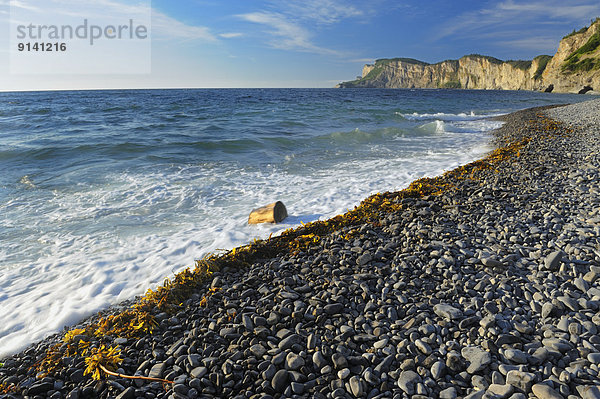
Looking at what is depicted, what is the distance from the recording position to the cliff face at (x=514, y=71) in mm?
65500

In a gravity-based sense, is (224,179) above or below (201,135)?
below

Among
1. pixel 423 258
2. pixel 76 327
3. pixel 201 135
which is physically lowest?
pixel 76 327

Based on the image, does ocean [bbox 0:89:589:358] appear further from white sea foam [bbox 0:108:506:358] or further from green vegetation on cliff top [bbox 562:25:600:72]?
green vegetation on cliff top [bbox 562:25:600:72]

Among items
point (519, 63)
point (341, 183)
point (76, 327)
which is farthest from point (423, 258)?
point (519, 63)

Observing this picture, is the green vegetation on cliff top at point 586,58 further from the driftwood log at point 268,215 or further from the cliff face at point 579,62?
the driftwood log at point 268,215

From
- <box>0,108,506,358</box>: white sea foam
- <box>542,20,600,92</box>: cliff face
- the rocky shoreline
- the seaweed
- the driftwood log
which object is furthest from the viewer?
<box>542,20,600,92</box>: cliff face

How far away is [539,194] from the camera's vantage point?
581 centimetres

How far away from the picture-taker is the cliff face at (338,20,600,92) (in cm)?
6550

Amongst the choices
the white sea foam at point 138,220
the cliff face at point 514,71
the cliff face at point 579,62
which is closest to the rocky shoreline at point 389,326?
the white sea foam at point 138,220

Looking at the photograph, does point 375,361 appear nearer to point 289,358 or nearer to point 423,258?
point 289,358

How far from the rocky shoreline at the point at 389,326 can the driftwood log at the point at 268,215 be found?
1.57m

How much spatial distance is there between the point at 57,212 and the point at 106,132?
14179 mm

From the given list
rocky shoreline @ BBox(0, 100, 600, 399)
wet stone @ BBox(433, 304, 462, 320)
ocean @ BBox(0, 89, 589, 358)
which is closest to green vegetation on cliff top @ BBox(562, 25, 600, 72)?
ocean @ BBox(0, 89, 589, 358)

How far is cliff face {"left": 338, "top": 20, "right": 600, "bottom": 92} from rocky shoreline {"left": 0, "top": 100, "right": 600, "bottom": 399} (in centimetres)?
7762
